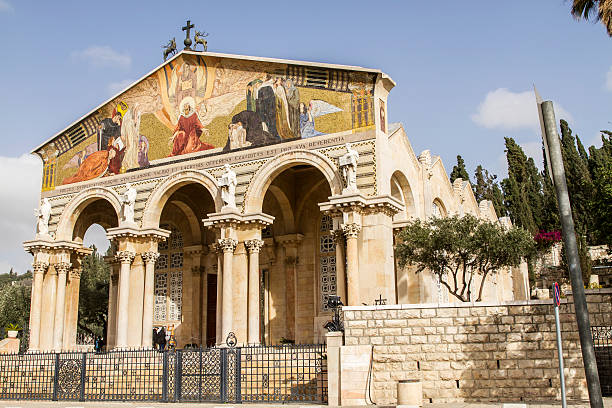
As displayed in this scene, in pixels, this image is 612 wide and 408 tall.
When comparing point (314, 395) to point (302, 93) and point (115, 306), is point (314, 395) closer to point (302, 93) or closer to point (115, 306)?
point (302, 93)

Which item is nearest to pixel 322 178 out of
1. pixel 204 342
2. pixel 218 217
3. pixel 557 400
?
pixel 218 217

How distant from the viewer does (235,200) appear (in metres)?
25.5

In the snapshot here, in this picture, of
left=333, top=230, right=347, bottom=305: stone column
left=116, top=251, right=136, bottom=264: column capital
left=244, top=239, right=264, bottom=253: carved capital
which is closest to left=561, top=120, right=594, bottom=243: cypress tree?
left=333, top=230, right=347, bottom=305: stone column

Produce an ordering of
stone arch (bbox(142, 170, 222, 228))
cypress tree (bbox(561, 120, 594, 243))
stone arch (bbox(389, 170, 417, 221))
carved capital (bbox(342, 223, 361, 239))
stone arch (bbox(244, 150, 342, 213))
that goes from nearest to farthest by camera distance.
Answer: carved capital (bbox(342, 223, 361, 239)), stone arch (bbox(244, 150, 342, 213)), stone arch (bbox(389, 170, 417, 221)), stone arch (bbox(142, 170, 222, 228)), cypress tree (bbox(561, 120, 594, 243))

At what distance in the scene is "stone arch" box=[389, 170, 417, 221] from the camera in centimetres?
2643

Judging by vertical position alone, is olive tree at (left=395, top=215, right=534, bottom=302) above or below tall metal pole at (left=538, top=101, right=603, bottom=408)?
above

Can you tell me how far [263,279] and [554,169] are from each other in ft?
70.1

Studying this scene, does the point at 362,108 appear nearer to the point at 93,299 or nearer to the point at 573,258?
the point at 573,258

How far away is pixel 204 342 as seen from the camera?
3078 cm

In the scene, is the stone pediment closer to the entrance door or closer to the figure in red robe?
the figure in red robe

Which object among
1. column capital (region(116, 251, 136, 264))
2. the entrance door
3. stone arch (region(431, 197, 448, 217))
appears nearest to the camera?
column capital (region(116, 251, 136, 264))

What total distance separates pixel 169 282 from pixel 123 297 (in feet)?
17.8

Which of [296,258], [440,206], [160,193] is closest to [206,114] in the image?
[160,193]

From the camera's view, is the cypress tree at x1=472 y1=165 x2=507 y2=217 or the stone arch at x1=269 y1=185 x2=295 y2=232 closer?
the stone arch at x1=269 y1=185 x2=295 y2=232
